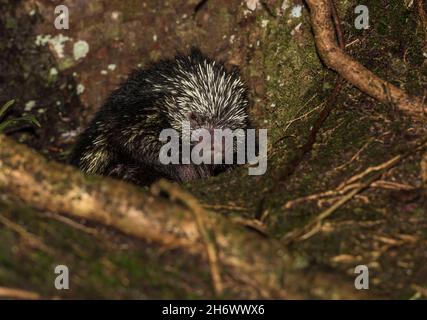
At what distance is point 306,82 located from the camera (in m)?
6.44

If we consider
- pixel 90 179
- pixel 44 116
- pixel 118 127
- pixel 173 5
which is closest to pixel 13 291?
pixel 90 179

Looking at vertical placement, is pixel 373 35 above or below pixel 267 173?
above

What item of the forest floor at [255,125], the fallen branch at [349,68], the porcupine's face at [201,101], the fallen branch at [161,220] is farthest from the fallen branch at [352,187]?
the porcupine's face at [201,101]

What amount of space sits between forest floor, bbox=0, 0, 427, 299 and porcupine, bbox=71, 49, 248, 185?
470 millimetres

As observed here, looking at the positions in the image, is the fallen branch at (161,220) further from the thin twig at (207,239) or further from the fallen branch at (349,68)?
the fallen branch at (349,68)

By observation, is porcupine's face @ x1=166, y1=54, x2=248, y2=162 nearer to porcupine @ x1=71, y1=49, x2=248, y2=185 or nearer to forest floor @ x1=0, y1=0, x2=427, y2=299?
porcupine @ x1=71, y1=49, x2=248, y2=185

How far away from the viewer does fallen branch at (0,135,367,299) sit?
354 cm

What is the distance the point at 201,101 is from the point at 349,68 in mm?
1553

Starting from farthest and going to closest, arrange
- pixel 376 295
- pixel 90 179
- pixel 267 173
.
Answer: pixel 267 173
pixel 90 179
pixel 376 295

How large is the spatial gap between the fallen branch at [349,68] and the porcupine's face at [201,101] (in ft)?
3.63

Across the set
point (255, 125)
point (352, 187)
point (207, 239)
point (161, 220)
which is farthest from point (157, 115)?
point (207, 239)

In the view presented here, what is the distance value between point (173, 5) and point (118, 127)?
1.44 meters

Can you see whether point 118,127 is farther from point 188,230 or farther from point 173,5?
point 188,230

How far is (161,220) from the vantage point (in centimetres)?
371
